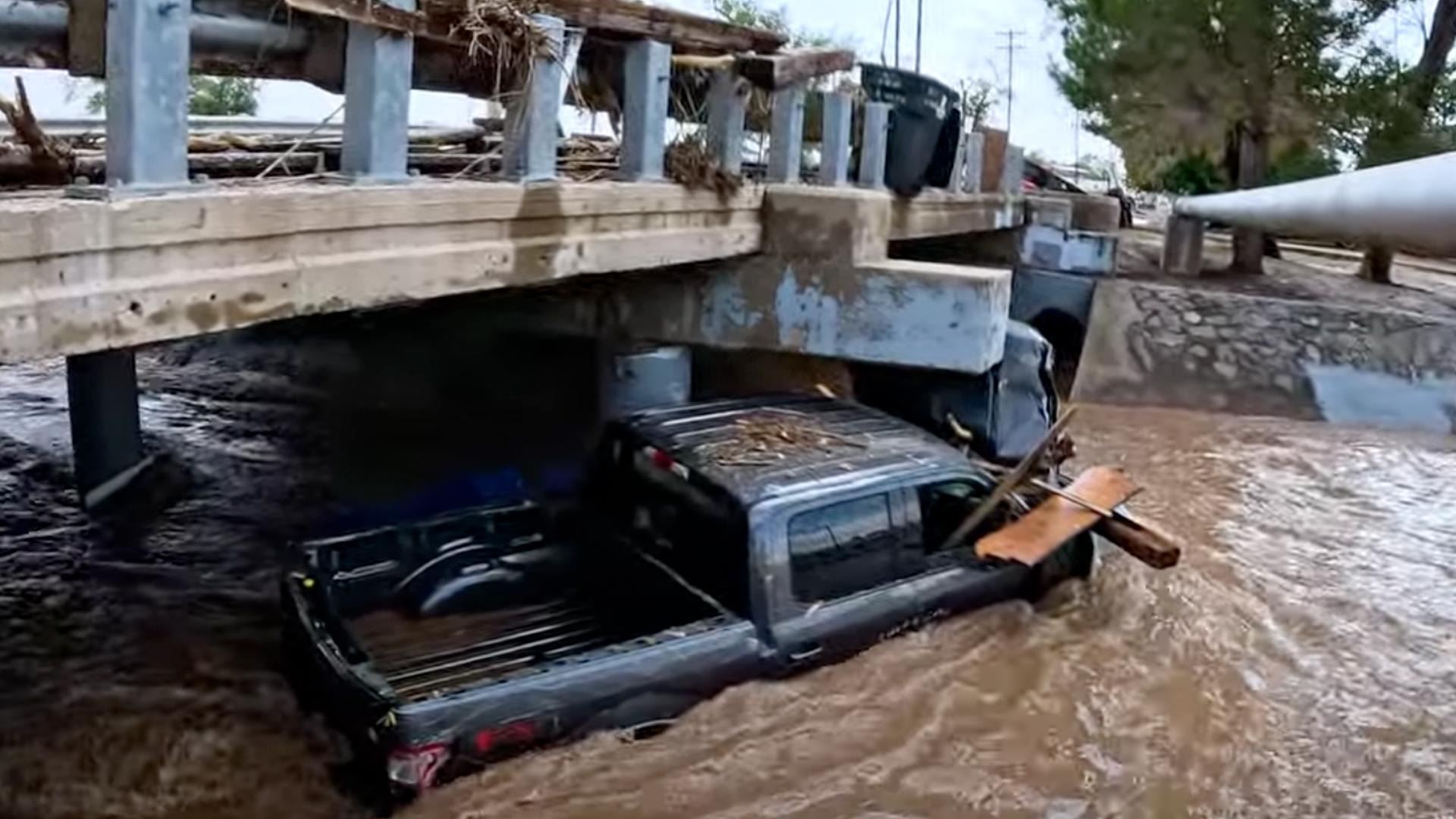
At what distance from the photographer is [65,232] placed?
10.8 feet

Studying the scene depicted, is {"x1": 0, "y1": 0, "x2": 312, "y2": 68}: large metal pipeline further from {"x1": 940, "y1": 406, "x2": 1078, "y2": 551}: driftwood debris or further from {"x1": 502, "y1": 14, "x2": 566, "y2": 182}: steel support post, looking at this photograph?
{"x1": 940, "y1": 406, "x2": 1078, "y2": 551}: driftwood debris

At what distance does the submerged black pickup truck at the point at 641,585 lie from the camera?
462cm

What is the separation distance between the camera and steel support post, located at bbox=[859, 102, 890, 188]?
8969 mm

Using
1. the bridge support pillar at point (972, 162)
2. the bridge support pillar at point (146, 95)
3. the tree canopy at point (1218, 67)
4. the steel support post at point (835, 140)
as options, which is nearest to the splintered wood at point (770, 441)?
the steel support post at point (835, 140)

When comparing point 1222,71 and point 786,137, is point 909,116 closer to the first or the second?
point 786,137

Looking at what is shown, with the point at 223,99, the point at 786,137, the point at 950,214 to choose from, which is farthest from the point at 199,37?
Answer: the point at 223,99

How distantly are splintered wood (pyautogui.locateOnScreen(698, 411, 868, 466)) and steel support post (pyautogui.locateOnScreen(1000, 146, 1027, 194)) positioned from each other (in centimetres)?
925

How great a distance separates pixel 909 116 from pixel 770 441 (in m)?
4.76

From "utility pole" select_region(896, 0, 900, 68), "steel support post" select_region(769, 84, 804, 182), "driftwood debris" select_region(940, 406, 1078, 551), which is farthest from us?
"utility pole" select_region(896, 0, 900, 68)

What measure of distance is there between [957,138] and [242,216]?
836cm

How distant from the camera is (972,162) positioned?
13.4 m

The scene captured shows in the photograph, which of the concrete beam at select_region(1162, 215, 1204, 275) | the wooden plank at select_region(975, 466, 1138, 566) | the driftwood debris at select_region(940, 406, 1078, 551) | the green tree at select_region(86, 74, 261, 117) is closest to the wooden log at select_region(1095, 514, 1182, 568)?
the wooden plank at select_region(975, 466, 1138, 566)

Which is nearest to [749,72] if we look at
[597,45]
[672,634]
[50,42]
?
[597,45]

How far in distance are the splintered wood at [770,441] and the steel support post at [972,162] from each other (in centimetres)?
752
